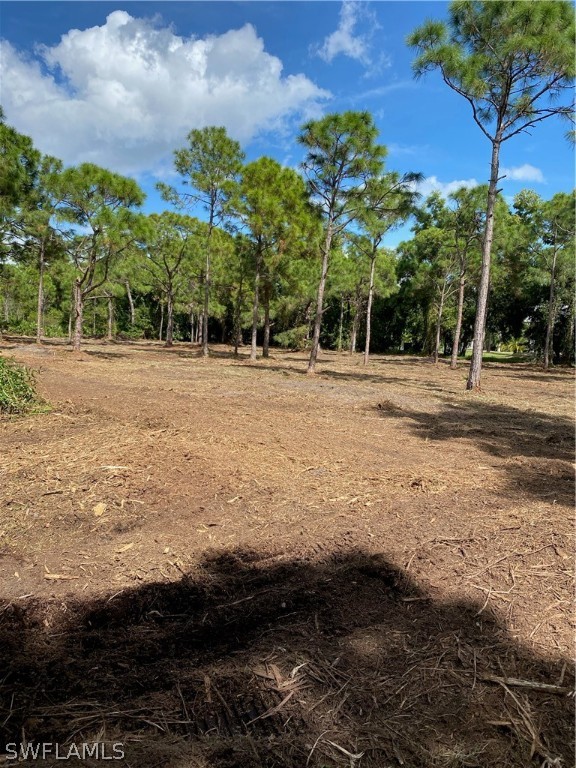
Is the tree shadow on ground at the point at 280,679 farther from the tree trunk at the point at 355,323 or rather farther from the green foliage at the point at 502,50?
the tree trunk at the point at 355,323

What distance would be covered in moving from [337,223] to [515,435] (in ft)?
39.8

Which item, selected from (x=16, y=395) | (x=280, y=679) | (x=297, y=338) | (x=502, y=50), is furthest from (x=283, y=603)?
(x=297, y=338)

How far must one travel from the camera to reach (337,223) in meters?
16.8

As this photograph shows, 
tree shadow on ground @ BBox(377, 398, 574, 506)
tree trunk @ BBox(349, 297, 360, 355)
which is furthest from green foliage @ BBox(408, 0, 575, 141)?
tree trunk @ BBox(349, 297, 360, 355)

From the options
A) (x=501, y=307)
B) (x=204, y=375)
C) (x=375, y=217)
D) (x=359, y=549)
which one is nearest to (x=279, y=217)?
(x=375, y=217)

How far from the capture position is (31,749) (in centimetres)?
154

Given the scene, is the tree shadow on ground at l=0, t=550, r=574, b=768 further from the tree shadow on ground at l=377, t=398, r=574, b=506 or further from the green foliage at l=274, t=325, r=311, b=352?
the green foliage at l=274, t=325, r=311, b=352

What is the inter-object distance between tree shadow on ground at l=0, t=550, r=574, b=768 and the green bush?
15.9 feet

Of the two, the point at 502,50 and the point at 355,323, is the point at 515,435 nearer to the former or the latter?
the point at 502,50

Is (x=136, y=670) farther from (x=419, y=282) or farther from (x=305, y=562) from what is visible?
(x=419, y=282)

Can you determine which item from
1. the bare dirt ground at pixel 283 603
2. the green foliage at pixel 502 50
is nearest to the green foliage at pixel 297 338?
the green foliage at pixel 502 50

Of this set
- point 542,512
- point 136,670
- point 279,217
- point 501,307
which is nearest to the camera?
point 136,670

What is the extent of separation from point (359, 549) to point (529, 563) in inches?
42.5

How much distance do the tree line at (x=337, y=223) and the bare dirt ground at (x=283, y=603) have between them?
9.91m
